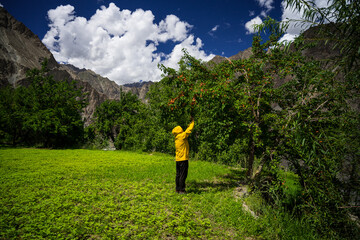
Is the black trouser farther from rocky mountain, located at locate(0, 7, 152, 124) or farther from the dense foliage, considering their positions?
rocky mountain, located at locate(0, 7, 152, 124)

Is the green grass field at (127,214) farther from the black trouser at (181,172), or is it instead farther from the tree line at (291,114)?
the tree line at (291,114)

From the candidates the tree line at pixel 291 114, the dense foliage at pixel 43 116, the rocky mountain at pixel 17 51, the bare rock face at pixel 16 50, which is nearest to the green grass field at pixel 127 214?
the tree line at pixel 291 114

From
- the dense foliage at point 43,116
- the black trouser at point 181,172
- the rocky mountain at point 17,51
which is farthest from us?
the rocky mountain at point 17,51

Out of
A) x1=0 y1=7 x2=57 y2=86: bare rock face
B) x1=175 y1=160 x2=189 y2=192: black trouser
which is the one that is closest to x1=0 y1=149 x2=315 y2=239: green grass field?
x1=175 y1=160 x2=189 y2=192: black trouser

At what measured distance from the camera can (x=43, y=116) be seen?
27094mm

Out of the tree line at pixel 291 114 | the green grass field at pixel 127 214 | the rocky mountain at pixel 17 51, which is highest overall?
the rocky mountain at pixel 17 51

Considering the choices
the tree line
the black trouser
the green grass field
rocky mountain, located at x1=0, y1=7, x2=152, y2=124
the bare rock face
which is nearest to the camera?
the tree line

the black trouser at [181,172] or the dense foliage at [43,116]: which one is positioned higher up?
the dense foliage at [43,116]

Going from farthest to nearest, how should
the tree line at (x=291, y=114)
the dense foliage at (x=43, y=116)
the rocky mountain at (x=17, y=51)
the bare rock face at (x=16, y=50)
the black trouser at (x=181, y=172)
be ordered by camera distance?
the bare rock face at (x=16, y=50) < the rocky mountain at (x=17, y=51) < the dense foliage at (x=43, y=116) < the black trouser at (x=181, y=172) < the tree line at (x=291, y=114)

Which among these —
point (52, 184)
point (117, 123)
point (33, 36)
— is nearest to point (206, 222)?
point (52, 184)

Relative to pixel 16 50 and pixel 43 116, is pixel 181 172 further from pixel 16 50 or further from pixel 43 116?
pixel 16 50

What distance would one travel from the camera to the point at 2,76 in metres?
118

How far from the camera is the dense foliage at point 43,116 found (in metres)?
27.5

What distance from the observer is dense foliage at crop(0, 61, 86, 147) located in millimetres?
27550
